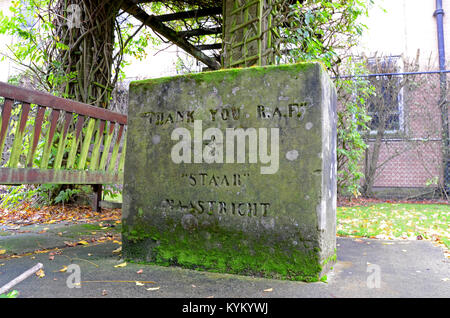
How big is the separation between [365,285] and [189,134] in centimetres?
138

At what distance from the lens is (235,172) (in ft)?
7.07

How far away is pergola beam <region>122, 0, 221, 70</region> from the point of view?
223 inches

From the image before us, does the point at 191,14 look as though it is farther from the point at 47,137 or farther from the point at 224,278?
the point at 224,278

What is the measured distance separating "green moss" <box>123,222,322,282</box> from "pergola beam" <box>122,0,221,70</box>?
14.4 feet

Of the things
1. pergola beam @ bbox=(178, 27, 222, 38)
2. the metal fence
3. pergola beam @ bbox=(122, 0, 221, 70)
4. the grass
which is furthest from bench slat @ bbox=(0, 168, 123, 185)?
the metal fence

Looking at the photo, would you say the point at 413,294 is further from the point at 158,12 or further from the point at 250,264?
the point at 158,12

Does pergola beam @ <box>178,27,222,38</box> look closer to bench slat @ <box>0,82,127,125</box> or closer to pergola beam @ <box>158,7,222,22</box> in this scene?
pergola beam @ <box>158,7,222,22</box>

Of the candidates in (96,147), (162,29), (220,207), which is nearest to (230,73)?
(220,207)

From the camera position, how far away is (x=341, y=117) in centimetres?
717

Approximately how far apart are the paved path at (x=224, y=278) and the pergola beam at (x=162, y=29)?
14.0 feet

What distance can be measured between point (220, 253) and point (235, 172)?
510mm

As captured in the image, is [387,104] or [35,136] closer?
[35,136]
